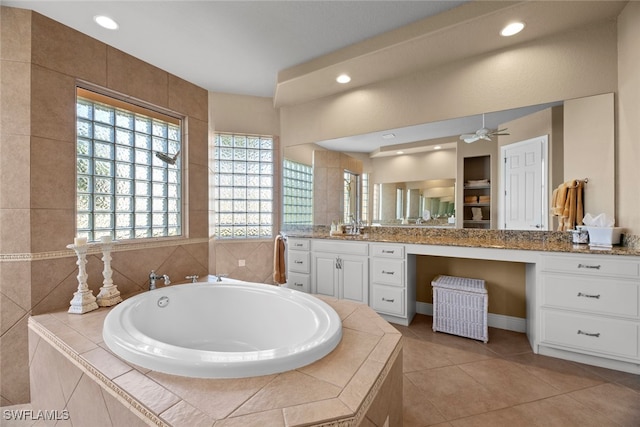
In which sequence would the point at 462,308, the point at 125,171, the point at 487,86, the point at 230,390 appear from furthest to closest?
the point at 487,86 < the point at 462,308 < the point at 125,171 < the point at 230,390

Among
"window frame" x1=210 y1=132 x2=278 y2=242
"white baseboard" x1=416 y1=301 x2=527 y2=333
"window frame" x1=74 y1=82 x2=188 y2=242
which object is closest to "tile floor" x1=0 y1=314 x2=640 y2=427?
"white baseboard" x1=416 y1=301 x2=527 y2=333

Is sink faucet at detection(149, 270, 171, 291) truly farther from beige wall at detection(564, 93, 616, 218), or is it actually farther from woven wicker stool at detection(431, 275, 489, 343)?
beige wall at detection(564, 93, 616, 218)

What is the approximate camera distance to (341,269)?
2762mm

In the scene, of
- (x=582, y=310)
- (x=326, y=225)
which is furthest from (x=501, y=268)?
(x=326, y=225)

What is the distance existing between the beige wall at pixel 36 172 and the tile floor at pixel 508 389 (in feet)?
7.40

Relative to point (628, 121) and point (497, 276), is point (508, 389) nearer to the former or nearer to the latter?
point (497, 276)

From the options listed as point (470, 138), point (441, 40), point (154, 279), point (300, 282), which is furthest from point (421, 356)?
point (441, 40)

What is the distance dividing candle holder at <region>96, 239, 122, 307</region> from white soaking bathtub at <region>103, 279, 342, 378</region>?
24 centimetres

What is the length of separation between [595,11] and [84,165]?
375 centimetres

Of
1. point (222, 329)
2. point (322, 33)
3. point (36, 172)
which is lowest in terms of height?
point (222, 329)

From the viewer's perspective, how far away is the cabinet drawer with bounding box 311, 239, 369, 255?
8.68ft

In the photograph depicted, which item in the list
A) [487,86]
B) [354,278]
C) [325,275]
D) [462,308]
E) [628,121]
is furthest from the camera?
[325,275]

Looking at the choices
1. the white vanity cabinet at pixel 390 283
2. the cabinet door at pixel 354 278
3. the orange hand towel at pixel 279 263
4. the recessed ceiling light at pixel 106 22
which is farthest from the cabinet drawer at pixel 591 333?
the recessed ceiling light at pixel 106 22

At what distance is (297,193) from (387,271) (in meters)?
1.67
